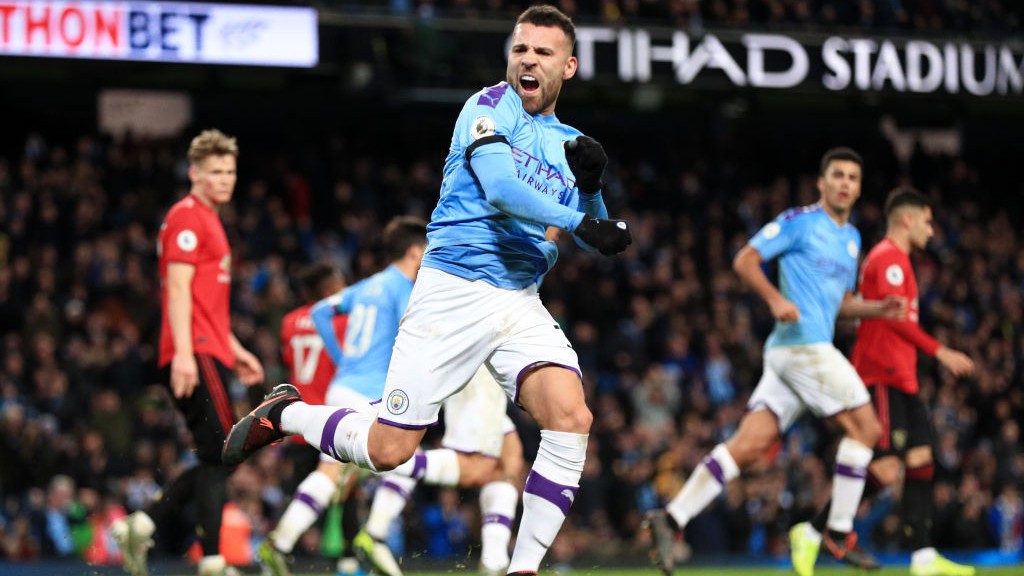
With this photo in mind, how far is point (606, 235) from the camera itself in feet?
18.0

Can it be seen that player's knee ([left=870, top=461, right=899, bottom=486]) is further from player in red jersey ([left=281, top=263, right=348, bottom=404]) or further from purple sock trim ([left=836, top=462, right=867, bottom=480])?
player in red jersey ([left=281, top=263, right=348, bottom=404])

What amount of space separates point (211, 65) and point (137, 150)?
1607mm

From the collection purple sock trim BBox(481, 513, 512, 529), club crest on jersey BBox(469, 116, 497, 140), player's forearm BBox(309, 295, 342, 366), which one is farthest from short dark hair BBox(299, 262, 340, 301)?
club crest on jersey BBox(469, 116, 497, 140)

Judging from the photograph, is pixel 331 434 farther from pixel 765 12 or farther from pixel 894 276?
pixel 765 12

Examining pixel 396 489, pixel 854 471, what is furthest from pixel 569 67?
pixel 854 471

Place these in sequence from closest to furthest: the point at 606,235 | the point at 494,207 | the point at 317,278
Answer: the point at 606,235
the point at 494,207
the point at 317,278

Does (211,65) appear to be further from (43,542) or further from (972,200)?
(972,200)

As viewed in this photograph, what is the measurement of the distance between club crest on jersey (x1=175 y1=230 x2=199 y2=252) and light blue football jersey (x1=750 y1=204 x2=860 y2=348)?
3591 mm

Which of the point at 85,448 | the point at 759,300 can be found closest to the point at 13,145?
the point at 85,448

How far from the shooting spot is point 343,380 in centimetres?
935

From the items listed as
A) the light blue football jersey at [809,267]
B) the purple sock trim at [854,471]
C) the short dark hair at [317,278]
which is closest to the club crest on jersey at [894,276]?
the light blue football jersey at [809,267]

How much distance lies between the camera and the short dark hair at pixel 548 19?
616cm

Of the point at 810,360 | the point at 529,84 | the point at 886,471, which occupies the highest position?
the point at 529,84

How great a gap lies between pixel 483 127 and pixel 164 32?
46.0 ft
